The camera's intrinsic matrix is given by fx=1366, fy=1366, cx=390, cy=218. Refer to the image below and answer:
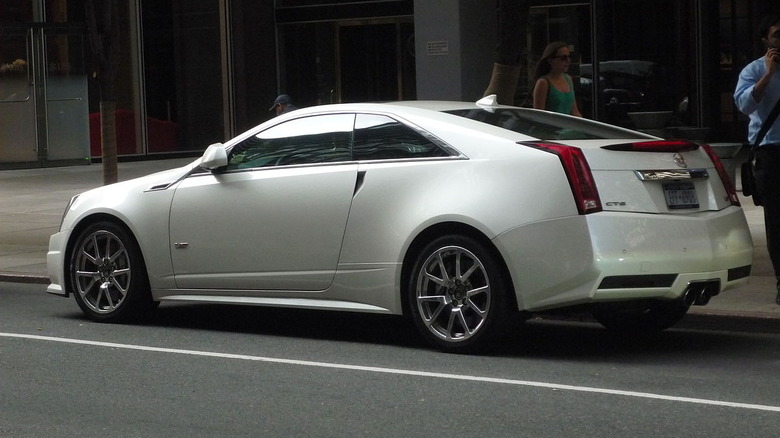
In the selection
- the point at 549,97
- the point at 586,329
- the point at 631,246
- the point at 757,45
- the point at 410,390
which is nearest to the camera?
the point at 410,390

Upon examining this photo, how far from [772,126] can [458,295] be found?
9.18ft

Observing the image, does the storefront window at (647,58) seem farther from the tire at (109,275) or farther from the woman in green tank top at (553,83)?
the tire at (109,275)

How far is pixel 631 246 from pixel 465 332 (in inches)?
42.9

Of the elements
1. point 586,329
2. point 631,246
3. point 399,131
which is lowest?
point 586,329

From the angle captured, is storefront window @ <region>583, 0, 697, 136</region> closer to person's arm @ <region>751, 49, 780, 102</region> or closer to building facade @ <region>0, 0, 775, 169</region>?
building facade @ <region>0, 0, 775, 169</region>

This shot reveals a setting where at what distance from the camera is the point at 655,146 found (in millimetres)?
7797

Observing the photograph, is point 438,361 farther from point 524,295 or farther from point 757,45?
point 757,45

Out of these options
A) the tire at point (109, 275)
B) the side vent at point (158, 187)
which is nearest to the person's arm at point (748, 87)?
the side vent at point (158, 187)

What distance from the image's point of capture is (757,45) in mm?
24781

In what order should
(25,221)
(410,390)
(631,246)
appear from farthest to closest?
(25,221), (631,246), (410,390)

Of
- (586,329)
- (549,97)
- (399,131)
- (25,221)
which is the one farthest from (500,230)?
(25,221)

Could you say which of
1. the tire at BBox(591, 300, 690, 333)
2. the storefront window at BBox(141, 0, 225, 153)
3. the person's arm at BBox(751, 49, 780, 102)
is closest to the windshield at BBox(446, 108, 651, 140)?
the tire at BBox(591, 300, 690, 333)

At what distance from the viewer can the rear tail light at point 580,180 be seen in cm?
740

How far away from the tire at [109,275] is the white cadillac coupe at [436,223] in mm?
16
